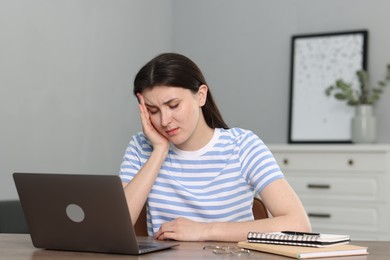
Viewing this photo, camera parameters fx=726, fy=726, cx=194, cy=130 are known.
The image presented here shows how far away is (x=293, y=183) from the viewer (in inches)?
189

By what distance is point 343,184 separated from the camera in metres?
4.65

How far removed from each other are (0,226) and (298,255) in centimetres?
146

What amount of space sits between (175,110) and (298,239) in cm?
68

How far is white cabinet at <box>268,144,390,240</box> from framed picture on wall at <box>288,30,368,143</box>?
39cm

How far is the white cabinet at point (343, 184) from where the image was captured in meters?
4.52

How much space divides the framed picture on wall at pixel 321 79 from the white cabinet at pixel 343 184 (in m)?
0.39

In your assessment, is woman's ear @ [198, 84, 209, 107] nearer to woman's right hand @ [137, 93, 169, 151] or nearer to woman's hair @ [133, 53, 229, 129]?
woman's hair @ [133, 53, 229, 129]

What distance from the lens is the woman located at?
2.31 meters

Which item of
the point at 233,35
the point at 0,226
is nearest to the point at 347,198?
the point at 233,35

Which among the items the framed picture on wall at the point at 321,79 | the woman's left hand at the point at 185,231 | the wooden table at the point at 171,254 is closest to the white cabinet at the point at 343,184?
the framed picture on wall at the point at 321,79

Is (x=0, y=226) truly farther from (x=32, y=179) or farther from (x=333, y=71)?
(x=333, y=71)

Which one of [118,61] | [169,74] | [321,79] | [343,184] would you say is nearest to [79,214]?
[169,74]

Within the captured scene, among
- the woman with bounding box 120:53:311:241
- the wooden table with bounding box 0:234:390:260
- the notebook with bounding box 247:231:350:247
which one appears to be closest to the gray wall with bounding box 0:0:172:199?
the woman with bounding box 120:53:311:241

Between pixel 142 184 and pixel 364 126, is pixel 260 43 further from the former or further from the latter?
pixel 142 184
